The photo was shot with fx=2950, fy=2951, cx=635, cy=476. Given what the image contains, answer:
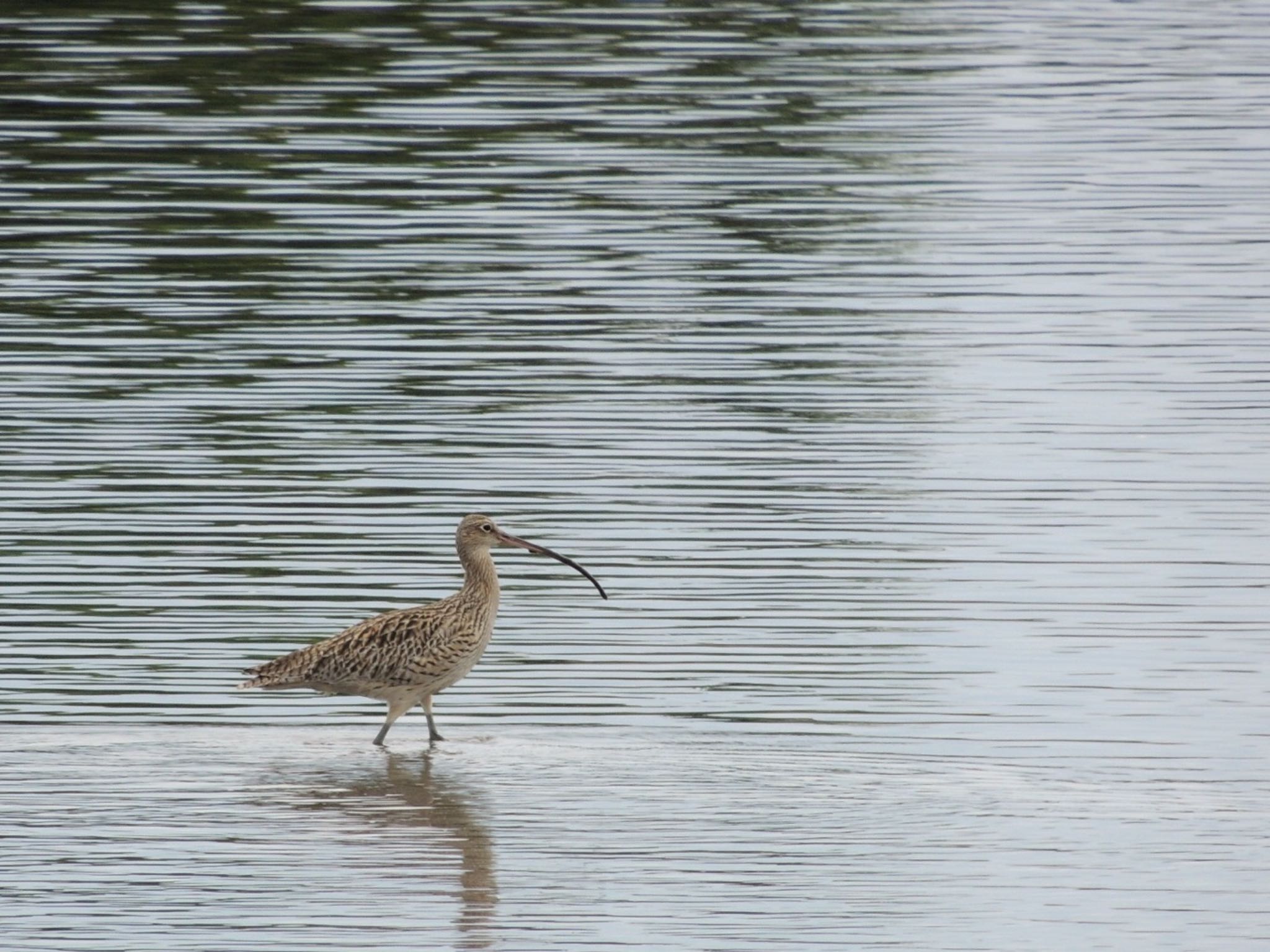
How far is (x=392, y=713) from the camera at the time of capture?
12.6 meters

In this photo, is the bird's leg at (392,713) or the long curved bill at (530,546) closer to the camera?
the bird's leg at (392,713)

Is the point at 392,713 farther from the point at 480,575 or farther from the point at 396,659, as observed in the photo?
the point at 480,575

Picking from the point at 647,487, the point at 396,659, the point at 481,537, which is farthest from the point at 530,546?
the point at 647,487

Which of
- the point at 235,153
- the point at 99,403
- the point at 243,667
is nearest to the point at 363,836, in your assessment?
the point at 243,667

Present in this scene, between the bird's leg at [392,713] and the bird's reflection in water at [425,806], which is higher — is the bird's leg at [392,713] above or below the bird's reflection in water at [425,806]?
below

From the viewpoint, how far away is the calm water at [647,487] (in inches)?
415

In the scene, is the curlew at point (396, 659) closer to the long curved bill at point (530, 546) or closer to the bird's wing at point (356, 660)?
the bird's wing at point (356, 660)

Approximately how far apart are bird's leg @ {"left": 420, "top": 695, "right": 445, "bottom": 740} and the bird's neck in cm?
56

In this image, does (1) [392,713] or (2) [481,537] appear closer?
(1) [392,713]

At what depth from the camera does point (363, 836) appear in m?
11.0

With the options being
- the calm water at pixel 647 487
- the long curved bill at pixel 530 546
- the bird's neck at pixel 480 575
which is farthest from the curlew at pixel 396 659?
the long curved bill at pixel 530 546

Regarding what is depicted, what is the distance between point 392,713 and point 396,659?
258 mm

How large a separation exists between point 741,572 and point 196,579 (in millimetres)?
2691

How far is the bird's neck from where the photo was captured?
1301cm
